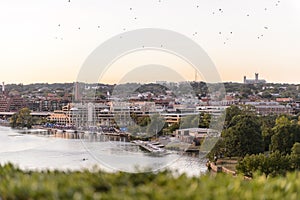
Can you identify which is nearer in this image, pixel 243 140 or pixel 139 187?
pixel 139 187

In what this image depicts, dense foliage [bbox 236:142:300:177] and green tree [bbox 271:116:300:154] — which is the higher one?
green tree [bbox 271:116:300:154]

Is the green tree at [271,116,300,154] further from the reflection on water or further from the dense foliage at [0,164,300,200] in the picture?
the dense foliage at [0,164,300,200]

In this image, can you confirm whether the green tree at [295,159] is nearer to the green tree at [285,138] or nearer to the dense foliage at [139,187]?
the green tree at [285,138]

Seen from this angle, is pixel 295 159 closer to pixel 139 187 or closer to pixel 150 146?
pixel 150 146

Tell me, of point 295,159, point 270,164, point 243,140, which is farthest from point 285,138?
point 270,164

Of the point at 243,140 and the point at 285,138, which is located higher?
the point at 285,138

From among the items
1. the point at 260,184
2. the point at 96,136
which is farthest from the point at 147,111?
the point at 260,184

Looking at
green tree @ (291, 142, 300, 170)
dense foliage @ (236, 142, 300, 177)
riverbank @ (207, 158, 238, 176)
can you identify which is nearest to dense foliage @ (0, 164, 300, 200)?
dense foliage @ (236, 142, 300, 177)

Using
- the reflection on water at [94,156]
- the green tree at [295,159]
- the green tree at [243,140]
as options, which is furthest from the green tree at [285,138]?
the reflection on water at [94,156]

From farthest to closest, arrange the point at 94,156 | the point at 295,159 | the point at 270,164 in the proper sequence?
the point at 94,156
the point at 295,159
the point at 270,164
